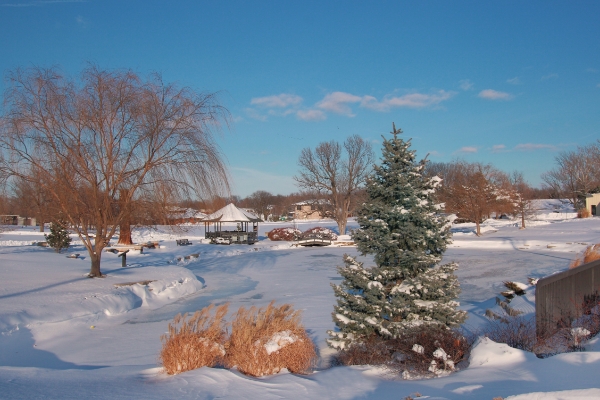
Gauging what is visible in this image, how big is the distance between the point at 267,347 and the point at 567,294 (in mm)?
6248

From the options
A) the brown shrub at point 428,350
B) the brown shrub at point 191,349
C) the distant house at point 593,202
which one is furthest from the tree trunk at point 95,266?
the distant house at point 593,202

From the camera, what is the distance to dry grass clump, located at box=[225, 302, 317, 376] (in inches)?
246

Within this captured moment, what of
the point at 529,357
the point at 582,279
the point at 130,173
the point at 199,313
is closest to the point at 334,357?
the point at 199,313

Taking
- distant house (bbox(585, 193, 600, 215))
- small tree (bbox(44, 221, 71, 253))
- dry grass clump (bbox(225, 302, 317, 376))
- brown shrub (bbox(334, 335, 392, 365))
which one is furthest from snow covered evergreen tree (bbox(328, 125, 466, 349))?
distant house (bbox(585, 193, 600, 215))

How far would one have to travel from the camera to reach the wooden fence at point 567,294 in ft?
28.6

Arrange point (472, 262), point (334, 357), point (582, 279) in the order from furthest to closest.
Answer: point (472, 262) → point (582, 279) → point (334, 357)

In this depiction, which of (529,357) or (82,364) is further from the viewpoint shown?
(82,364)

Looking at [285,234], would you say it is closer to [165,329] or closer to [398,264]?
[165,329]

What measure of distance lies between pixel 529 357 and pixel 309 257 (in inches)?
950

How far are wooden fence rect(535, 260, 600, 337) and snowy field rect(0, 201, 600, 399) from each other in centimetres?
162

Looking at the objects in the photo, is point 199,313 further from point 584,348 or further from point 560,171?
point 560,171

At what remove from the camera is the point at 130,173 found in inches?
569

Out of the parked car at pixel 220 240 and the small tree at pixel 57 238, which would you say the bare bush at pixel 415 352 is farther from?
the parked car at pixel 220 240

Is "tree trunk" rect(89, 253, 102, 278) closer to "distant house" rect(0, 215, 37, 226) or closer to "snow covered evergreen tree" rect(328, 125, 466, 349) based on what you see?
"distant house" rect(0, 215, 37, 226)
